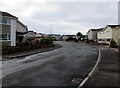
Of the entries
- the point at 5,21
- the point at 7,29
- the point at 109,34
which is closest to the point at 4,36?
the point at 7,29

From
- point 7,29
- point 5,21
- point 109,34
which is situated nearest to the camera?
point 5,21

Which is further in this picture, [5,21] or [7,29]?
[7,29]

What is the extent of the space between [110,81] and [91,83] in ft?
3.62

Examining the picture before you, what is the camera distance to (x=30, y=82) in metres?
6.09

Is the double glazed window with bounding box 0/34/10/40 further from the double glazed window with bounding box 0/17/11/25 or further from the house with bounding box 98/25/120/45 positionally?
the house with bounding box 98/25/120/45

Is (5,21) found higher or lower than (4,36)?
higher

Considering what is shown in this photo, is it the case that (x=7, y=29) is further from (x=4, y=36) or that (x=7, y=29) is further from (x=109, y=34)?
(x=109, y=34)

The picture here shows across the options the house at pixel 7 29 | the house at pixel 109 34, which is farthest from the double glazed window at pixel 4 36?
the house at pixel 109 34

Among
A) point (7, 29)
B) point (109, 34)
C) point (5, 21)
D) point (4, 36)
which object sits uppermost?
point (5, 21)

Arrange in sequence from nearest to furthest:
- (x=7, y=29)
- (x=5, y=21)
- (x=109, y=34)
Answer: (x=5, y=21)
(x=7, y=29)
(x=109, y=34)

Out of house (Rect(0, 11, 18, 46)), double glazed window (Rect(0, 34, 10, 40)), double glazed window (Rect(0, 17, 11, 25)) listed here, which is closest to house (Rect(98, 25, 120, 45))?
house (Rect(0, 11, 18, 46))

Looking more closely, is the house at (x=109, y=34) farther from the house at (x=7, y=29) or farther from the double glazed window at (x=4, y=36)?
the double glazed window at (x=4, y=36)

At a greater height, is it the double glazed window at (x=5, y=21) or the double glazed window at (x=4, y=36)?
the double glazed window at (x=5, y=21)

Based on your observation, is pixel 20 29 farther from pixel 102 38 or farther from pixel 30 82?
pixel 30 82
